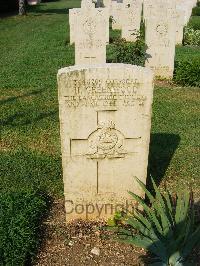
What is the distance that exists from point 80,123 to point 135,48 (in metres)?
6.52

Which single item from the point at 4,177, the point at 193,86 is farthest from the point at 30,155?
the point at 193,86

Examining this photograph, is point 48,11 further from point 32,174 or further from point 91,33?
point 32,174

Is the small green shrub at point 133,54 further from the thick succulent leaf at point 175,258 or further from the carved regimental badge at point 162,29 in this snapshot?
the thick succulent leaf at point 175,258

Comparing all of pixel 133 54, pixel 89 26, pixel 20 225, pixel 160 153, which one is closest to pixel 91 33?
pixel 89 26

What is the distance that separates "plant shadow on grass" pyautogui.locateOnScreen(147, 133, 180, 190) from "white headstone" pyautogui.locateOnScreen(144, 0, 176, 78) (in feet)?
12.6

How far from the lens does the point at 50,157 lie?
6.20 meters

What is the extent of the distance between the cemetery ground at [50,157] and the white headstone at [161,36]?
48cm

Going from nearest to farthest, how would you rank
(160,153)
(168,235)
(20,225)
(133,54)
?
(168,235) → (20,225) → (160,153) → (133,54)

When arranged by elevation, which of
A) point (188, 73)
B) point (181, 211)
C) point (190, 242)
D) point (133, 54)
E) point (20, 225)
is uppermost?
point (133, 54)

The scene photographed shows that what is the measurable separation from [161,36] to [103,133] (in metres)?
6.36

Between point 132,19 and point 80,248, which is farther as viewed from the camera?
point 132,19

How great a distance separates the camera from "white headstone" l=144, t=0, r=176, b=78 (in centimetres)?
995

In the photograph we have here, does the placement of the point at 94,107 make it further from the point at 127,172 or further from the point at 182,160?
the point at 182,160

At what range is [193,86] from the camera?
32.6 ft
